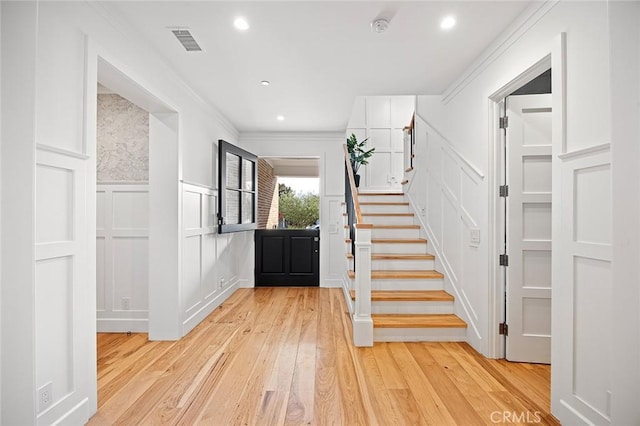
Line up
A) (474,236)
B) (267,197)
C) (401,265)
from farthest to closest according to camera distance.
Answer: (267,197)
(401,265)
(474,236)

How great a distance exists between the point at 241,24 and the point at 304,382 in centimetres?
253

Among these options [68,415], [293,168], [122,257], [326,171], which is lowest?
[68,415]

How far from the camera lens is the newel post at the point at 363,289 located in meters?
3.17

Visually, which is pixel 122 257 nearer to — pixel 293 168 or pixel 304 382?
pixel 304 382

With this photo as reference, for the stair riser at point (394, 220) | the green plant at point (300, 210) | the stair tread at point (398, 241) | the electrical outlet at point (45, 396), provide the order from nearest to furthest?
the electrical outlet at point (45, 396) → the stair tread at point (398, 241) → the stair riser at point (394, 220) → the green plant at point (300, 210)

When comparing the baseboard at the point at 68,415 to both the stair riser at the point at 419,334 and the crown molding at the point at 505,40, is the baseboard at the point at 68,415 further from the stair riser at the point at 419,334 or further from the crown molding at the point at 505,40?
the crown molding at the point at 505,40

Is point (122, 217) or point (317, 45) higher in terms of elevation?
point (317, 45)

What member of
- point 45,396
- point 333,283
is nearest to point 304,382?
point 45,396

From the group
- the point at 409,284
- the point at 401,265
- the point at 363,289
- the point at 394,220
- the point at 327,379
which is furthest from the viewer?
the point at 394,220

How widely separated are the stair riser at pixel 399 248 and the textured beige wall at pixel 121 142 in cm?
266

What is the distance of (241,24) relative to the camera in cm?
243

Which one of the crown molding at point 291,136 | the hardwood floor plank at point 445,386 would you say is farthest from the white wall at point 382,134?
the hardwood floor plank at point 445,386

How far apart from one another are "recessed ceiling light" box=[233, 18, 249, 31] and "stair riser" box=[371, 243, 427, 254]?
8.78 feet

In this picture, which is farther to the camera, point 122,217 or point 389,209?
point 389,209
